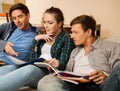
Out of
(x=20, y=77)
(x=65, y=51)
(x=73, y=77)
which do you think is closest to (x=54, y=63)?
(x=65, y=51)

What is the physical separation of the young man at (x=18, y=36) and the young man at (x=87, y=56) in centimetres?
52

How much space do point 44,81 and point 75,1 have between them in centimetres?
190

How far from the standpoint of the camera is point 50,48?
6.48 feet

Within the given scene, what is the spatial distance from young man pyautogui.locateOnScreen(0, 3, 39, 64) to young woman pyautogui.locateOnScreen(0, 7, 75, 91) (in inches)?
5.3

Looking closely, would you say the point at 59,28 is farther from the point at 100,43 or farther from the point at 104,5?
the point at 104,5

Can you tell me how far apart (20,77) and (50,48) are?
418 mm

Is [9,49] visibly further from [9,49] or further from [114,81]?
[114,81]

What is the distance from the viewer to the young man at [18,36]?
212 cm

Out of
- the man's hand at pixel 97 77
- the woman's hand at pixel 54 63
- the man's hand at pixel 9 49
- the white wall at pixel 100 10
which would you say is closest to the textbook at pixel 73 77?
the man's hand at pixel 97 77

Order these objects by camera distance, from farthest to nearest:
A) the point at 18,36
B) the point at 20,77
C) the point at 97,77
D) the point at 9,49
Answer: the point at 18,36 → the point at 9,49 → the point at 20,77 → the point at 97,77

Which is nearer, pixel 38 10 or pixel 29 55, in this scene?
pixel 29 55

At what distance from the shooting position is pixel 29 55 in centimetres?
208

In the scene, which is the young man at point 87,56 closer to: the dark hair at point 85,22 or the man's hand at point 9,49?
the dark hair at point 85,22

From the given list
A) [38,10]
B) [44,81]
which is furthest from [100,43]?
[38,10]
